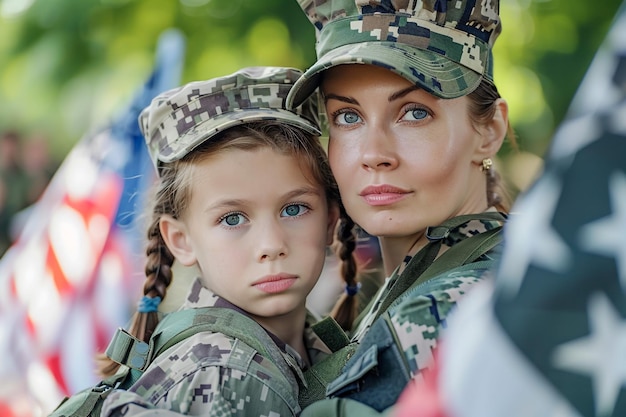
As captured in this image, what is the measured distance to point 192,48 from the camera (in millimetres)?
6922

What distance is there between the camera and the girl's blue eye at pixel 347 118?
7.68ft

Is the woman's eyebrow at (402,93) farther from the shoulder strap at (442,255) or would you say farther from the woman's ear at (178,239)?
the woman's ear at (178,239)

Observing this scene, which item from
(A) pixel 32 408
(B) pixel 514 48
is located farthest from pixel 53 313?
(B) pixel 514 48

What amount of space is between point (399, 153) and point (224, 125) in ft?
1.45

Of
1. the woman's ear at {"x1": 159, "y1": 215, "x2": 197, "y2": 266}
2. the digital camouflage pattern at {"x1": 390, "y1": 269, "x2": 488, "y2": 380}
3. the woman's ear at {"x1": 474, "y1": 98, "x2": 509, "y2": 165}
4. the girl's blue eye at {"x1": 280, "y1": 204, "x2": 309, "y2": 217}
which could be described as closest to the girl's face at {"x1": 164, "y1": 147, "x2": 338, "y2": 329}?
the girl's blue eye at {"x1": 280, "y1": 204, "x2": 309, "y2": 217}

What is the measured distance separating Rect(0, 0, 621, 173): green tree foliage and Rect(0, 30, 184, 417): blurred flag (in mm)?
2255

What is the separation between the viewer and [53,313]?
3.61 metres

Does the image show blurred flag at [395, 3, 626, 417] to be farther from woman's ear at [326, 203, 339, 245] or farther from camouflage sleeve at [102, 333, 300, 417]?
woman's ear at [326, 203, 339, 245]

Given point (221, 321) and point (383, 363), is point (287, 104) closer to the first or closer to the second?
point (221, 321)

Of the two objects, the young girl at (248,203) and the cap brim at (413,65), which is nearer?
the cap brim at (413,65)

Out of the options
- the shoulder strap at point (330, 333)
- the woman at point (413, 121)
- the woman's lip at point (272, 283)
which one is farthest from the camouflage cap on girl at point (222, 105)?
the shoulder strap at point (330, 333)

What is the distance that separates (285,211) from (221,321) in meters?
0.36

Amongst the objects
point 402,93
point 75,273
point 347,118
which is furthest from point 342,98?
point 75,273

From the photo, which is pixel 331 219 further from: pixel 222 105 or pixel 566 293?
pixel 566 293
